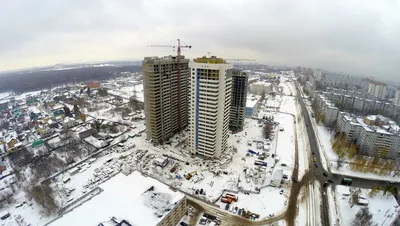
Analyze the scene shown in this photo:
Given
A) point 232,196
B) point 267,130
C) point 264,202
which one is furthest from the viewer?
point 267,130

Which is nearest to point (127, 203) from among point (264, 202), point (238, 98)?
point (264, 202)

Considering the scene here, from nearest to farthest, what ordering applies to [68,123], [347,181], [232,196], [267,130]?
1. [232,196]
2. [347,181]
3. [267,130]
4. [68,123]

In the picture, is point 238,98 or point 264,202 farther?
point 238,98

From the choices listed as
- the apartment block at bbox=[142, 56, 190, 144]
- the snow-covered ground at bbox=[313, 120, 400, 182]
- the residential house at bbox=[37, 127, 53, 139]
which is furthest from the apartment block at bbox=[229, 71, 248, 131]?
the residential house at bbox=[37, 127, 53, 139]

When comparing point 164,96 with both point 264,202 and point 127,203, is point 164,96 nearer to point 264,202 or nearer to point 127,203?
point 127,203

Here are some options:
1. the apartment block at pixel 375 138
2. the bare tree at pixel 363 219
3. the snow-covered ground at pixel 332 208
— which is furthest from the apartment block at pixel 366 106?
the bare tree at pixel 363 219

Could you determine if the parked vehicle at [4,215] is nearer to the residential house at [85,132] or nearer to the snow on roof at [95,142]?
the snow on roof at [95,142]

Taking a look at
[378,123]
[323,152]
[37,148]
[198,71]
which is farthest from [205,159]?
[378,123]

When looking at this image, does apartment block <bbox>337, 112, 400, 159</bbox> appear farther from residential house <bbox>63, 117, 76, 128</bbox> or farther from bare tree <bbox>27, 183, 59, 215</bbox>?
residential house <bbox>63, 117, 76, 128</bbox>
